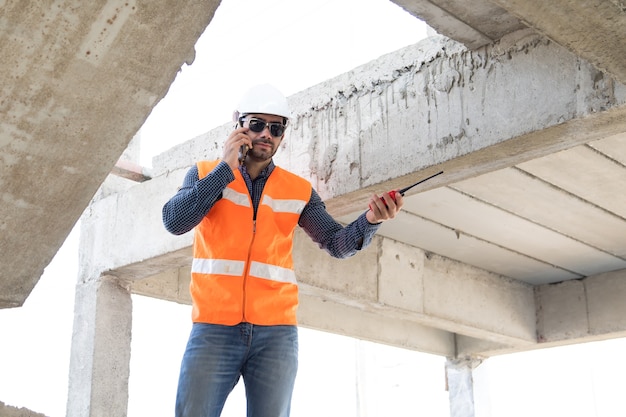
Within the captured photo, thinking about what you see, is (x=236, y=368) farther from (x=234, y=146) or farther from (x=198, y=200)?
(x=234, y=146)

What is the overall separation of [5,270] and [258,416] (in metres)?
1.15

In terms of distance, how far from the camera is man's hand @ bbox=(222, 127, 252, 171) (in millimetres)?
3650

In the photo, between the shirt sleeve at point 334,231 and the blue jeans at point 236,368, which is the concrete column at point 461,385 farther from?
the blue jeans at point 236,368

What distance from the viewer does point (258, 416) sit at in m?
3.44

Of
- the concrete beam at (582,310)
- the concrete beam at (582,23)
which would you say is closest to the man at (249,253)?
the concrete beam at (582,23)

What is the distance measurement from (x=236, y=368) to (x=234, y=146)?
0.94 metres

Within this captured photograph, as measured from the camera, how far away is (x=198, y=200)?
3564mm

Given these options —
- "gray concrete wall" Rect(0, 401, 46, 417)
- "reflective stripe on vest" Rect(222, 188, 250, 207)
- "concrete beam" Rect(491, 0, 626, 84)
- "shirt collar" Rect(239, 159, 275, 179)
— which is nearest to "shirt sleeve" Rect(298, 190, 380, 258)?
"shirt collar" Rect(239, 159, 275, 179)

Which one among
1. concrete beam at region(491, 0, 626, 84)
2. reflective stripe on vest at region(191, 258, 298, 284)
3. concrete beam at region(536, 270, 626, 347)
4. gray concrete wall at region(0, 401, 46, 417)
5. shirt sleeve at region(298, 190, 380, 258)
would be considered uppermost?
concrete beam at region(536, 270, 626, 347)

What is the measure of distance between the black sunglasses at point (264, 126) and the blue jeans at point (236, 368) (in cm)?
89

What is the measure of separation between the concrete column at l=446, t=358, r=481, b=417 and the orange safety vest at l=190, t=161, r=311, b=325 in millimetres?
6200

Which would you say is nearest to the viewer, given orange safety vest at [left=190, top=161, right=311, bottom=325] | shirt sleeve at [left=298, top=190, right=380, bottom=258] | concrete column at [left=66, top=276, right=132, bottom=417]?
orange safety vest at [left=190, top=161, right=311, bottom=325]

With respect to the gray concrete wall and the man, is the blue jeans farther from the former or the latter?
the gray concrete wall

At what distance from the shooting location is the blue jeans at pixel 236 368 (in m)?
3.38
